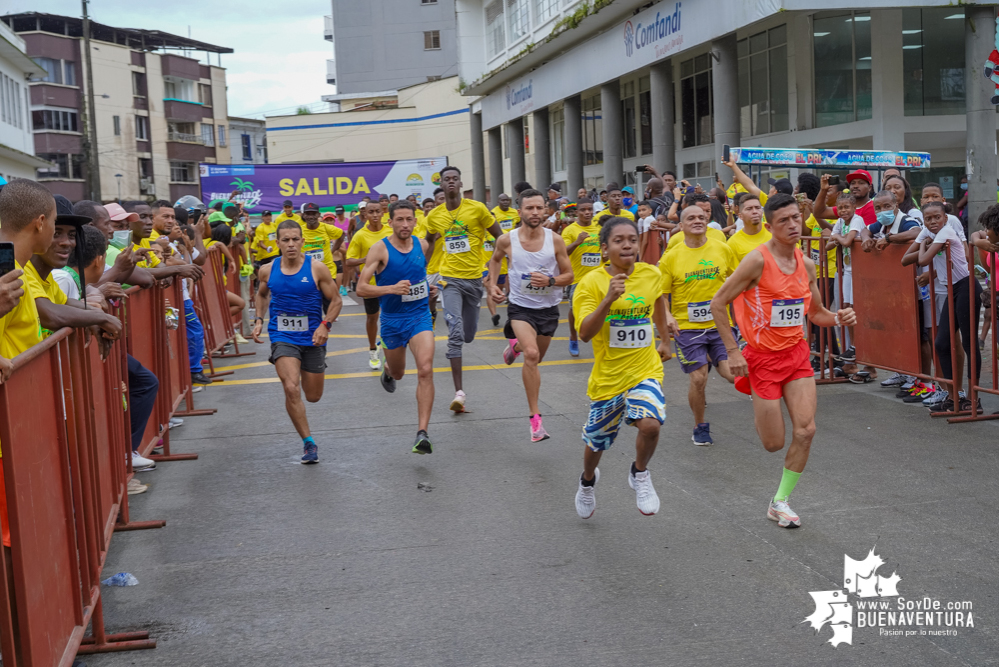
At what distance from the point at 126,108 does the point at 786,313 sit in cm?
6887

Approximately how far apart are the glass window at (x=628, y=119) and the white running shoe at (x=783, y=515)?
2739 cm

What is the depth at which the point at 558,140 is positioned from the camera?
1588 inches

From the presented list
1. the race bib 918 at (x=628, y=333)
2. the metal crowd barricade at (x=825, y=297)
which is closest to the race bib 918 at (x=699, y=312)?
the race bib 918 at (x=628, y=333)

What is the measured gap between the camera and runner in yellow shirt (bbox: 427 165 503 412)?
1028 centimetres

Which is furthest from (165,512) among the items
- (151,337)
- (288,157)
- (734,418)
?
(288,157)

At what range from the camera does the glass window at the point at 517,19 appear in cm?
3403

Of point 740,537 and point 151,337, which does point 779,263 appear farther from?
point 151,337

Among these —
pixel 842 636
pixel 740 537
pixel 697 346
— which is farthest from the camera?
pixel 697 346

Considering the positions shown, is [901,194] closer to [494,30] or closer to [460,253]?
[460,253]

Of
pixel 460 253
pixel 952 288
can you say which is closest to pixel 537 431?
pixel 460 253

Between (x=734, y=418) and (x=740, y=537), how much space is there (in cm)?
345

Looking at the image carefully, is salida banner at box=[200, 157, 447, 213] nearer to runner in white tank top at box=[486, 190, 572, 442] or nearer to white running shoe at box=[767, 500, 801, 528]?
runner in white tank top at box=[486, 190, 572, 442]

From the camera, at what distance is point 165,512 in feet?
21.6

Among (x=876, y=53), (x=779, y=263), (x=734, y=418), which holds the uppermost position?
(x=876, y=53)
